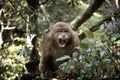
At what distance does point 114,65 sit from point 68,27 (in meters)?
2.61

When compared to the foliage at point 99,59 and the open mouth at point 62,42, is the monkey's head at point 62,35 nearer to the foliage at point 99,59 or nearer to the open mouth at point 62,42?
the open mouth at point 62,42

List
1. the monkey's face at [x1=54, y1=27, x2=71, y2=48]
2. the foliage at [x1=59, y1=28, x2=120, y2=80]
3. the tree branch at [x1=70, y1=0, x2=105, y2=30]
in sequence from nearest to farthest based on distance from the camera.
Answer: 1. the foliage at [x1=59, y1=28, x2=120, y2=80]
2. the monkey's face at [x1=54, y1=27, x2=71, y2=48]
3. the tree branch at [x1=70, y1=0, x2=105, y2=30]

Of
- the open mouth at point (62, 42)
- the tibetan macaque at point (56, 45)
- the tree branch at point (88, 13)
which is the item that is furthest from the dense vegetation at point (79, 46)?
the open mouth at point (62, 42)

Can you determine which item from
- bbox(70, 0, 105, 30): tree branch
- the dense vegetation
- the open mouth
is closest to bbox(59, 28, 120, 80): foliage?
the dense vegetation

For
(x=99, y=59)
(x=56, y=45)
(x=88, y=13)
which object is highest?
(x=88, y=13)

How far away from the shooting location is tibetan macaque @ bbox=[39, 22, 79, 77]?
4852mm

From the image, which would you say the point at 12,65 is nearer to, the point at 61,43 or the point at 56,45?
the point at 56,45

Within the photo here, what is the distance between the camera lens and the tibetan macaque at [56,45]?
191 inches

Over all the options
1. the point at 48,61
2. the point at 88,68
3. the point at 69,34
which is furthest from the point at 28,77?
the point at 88,68

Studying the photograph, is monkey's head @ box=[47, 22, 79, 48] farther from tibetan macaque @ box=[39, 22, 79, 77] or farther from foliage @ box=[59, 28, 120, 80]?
foliage @ box=[59, 28, 120, 80]

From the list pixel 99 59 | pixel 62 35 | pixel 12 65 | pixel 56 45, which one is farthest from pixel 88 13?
pixel 99 59

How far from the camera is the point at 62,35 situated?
4.87 metres

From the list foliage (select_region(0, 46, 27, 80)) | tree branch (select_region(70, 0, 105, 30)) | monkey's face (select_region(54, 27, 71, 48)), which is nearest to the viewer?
monkey's face (select_region(54, 27, 71, 48))

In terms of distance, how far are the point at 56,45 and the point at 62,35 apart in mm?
228
